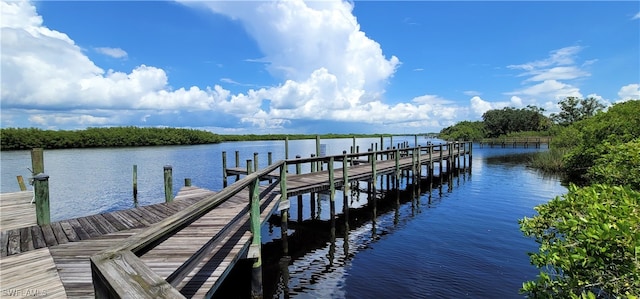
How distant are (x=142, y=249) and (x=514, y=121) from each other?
304 ft

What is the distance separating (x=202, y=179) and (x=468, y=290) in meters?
21.7

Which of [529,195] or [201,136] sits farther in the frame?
[201,136]

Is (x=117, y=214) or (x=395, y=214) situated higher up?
(x=117, y=214)

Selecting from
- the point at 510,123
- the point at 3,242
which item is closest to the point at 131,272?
the point at 3,242

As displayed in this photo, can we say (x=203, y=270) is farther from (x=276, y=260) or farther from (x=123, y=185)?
(x=123, y=185)

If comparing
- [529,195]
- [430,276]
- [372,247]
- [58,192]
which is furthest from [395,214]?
[58,192]

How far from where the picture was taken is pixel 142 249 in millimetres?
1958

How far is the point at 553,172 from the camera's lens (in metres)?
25.4

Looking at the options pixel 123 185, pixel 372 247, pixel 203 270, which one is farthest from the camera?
pixel 123 185

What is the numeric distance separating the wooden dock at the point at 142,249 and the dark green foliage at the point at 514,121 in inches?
3422

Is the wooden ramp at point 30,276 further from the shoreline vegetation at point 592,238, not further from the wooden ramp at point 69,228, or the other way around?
the shoreline vegetation at point 592,238

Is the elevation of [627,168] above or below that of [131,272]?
below

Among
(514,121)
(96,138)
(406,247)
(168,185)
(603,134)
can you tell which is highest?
(514,121)

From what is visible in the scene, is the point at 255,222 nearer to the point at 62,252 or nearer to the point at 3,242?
the point at 62,252
